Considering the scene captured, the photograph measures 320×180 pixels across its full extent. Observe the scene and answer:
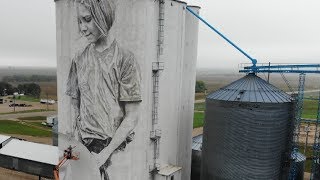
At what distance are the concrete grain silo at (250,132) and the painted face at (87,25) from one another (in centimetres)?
759

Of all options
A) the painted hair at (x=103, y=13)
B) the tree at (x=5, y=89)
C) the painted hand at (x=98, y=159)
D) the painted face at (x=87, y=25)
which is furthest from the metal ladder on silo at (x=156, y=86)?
the tree at (x=5, y=89)

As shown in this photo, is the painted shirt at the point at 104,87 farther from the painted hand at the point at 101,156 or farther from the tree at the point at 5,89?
the tree at the point at 5,89

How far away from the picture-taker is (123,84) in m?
17.9

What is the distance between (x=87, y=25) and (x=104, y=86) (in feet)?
11.8

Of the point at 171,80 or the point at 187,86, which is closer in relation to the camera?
the point at 171,80

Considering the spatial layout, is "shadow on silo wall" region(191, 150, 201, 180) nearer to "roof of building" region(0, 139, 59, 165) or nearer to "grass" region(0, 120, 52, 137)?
"roof of building" region(0, 139, 59, 165)

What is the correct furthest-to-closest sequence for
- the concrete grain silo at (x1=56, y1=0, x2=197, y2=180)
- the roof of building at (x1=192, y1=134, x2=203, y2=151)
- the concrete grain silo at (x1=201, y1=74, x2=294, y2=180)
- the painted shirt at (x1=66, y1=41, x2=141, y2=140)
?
the roof of building at (x1=192, y1=134, x2=203, y2=151) < the painted shirt at (x1=66, y1=41, x2=141, y2=140) < the concrete grain silo at (x1=56, y1=0, x2=197, y2=180) < the concrete grain silo at (x1=201, y1=74, x2=294, y2=180)

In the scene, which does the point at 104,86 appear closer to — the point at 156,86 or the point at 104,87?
the point at 104,87

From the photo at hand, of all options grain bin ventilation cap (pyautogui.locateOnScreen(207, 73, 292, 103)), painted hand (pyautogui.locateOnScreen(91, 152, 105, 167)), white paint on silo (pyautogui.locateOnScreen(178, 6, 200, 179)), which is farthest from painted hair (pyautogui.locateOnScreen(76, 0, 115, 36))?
grain bin ventilation cap (pyautogui.locateOnScreen(207, 73, 292, 103))

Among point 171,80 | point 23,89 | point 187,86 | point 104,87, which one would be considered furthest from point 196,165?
point 23,89

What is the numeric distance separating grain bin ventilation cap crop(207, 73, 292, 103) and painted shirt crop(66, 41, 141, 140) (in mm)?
4993

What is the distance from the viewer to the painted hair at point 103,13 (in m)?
17.6

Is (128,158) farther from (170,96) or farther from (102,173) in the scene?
(170,96)

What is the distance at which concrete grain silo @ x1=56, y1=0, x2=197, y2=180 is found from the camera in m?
17.7
